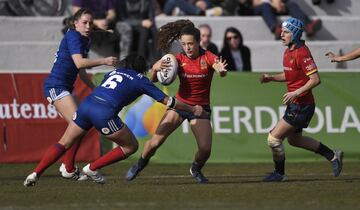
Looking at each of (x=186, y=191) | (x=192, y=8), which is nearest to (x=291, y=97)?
(x=186, y=191)

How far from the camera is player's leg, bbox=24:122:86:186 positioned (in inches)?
471

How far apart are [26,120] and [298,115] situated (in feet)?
17.8

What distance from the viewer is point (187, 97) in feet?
41.1

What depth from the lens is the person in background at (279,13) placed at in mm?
20766

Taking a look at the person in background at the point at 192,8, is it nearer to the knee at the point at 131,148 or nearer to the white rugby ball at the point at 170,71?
the white rugby ball at the point at 170,71

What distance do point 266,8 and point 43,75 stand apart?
587 centimetres

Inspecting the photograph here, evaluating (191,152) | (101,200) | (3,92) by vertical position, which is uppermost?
(101,200)

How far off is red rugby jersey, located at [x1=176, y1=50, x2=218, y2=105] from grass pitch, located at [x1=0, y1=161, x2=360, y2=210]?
1.04 metres

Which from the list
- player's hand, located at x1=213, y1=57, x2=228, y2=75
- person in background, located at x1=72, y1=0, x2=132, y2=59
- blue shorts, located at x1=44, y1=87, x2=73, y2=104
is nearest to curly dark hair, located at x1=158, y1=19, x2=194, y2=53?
player's hand, located at x1=213, y1=57, x2=228, y2=75

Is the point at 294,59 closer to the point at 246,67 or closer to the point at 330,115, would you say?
the point at 330,115

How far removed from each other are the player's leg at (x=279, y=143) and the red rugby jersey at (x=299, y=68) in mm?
339

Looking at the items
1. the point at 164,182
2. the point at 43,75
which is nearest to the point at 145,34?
the point at 43,75

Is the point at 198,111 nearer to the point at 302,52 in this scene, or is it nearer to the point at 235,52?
the point at 302,52

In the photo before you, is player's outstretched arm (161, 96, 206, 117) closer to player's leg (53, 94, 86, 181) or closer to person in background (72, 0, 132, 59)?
player's leg (53, 94, 86, 181)
